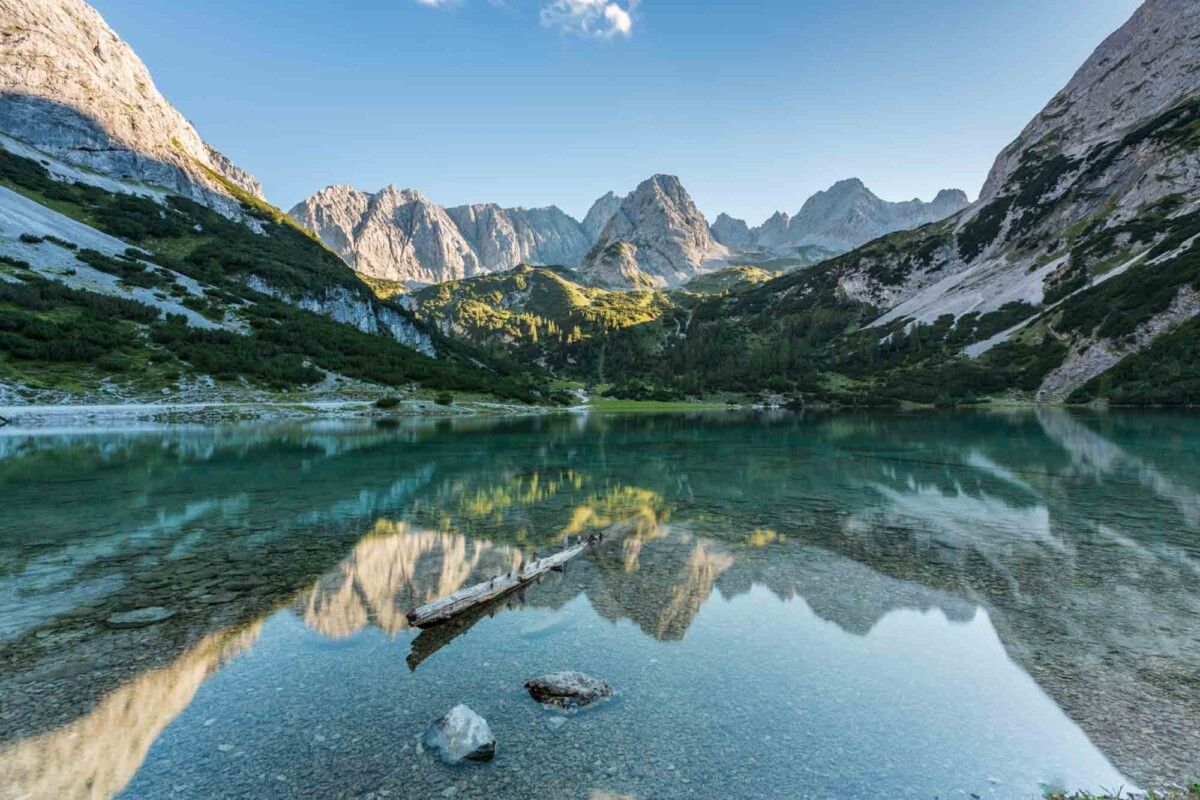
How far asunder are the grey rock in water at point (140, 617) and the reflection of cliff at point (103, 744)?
324cm

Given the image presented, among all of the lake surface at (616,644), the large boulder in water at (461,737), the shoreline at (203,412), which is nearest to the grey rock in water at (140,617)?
the lake surface at (616,644)

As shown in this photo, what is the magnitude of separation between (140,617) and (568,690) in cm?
1174

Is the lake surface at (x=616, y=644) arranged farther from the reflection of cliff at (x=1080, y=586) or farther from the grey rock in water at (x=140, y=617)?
the grey rock in water at (x=140, y=617)

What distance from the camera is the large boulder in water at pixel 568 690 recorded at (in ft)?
35.5

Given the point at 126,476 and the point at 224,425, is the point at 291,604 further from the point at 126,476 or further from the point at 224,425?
the point at 224,425

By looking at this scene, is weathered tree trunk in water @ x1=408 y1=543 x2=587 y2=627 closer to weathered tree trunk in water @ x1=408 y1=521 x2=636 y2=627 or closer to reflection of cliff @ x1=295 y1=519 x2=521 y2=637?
weathered tree trunk in water @ x1=408 y1=521 x2=636 y2=627

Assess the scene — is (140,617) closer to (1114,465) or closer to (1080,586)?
(1080,586)

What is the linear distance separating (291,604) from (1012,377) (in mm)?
188835

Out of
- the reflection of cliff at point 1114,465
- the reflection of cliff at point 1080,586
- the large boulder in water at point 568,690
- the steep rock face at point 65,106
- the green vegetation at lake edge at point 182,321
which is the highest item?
the steep rock face at point 65,106

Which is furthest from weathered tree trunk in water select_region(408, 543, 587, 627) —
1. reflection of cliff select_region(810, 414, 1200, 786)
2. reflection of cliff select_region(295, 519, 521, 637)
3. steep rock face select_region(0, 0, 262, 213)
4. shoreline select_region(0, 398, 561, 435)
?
steep rock face select_region(0, 0, 262, 213)

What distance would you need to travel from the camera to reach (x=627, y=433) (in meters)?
85.4

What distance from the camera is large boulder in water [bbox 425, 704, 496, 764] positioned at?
901 centimetres

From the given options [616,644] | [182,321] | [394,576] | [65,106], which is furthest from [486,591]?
[65,106]

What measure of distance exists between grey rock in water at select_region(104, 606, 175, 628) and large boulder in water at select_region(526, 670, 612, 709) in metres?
10.3
